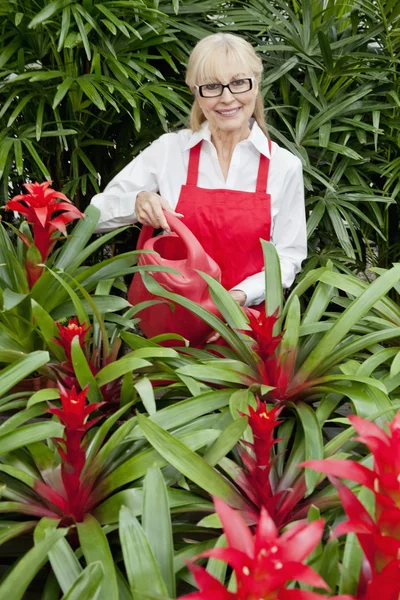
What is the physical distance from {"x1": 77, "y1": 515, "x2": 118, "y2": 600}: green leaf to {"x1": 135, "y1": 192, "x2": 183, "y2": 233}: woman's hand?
0.84m

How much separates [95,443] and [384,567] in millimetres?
538

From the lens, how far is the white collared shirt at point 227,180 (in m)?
1.77

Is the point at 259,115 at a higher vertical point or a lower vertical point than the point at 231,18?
lower

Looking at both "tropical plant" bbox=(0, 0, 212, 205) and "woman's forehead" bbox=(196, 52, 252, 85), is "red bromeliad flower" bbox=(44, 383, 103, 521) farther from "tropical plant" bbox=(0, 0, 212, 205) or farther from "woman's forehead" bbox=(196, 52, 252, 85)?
"tropical plant" bbox=(0, 0, 212, 205)

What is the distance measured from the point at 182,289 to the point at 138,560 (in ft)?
2.58

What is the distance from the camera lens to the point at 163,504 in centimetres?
79

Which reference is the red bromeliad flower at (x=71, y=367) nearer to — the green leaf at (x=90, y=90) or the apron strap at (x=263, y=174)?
the apron strap at (x=263, y=174)

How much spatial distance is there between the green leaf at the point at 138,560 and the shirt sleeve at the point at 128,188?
1119 millimetres

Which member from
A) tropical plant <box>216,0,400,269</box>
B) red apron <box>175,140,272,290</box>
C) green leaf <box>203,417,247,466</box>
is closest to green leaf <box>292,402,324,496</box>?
green leaf <box>203,417,247,466</box>

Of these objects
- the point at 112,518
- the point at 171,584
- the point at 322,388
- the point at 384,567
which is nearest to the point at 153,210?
the point at 322,388

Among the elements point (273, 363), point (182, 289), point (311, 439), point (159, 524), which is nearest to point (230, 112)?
point (182, 289)

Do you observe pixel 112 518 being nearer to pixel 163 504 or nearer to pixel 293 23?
pixel 163 504

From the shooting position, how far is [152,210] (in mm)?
1572

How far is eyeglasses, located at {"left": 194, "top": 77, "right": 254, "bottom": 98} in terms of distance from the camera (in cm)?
166
